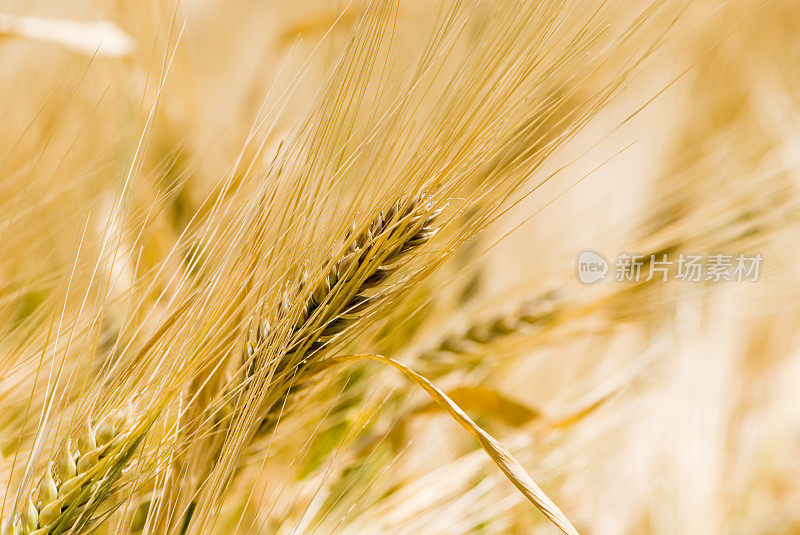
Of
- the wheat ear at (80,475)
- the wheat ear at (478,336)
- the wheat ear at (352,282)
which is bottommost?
the wheat ear at (478,336)

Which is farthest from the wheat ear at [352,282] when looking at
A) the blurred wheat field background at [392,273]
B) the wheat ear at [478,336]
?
the wheat ear at [478,336]

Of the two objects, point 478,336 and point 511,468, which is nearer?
point 511,468

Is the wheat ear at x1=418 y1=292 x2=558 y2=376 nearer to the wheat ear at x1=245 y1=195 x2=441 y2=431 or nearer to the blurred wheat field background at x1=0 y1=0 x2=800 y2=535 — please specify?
the blurred wheat field background at x1=0 y1=0 x2=800 y2=535

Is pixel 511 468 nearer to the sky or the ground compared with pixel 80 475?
nearer to the ground

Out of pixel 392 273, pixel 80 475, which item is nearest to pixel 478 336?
pixel 392 273

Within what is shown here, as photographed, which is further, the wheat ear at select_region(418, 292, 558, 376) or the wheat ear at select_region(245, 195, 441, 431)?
the wheat ear at select_region(418, 292, 558, 376)

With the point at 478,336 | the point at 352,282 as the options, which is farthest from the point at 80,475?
the point at 478,336

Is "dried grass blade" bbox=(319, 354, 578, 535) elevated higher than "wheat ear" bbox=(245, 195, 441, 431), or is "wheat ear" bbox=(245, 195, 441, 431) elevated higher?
"wheat ear" bbox=(245, 195, 441, 431)

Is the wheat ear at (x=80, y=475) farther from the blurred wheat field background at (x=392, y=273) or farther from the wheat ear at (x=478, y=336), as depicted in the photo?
the wheat ear at (x=478, y=336)

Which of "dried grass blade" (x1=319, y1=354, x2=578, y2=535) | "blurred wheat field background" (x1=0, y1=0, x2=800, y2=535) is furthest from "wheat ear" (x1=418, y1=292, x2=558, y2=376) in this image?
"dried grass blade" (x1=319, y1=354, x2=578, y2=535)

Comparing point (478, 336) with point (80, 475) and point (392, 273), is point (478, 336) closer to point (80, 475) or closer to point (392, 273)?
point (392, 273)
